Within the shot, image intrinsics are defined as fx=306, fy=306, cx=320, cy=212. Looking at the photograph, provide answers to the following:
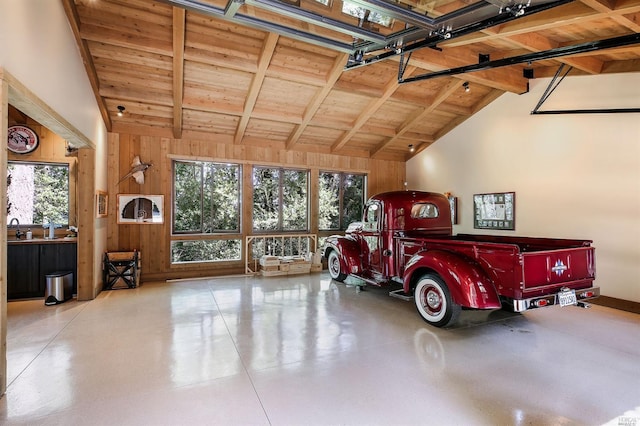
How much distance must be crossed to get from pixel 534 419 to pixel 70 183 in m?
7.26

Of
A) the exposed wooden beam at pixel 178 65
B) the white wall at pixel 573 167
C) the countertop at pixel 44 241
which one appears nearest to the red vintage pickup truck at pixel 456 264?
the white wall at pixel 573 167

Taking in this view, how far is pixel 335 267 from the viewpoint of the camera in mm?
6410

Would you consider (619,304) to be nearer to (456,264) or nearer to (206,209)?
(456,264)

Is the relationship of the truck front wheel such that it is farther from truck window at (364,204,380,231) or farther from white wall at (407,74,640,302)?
white wall at (407,74,640,302)

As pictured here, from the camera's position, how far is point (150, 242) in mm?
6324

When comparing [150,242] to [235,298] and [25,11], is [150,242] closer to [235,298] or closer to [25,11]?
[235,298]

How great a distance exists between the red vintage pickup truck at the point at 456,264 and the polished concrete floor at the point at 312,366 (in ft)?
1.45

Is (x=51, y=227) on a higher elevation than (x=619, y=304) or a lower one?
higher

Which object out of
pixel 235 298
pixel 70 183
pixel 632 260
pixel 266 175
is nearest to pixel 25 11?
pixel 70 183

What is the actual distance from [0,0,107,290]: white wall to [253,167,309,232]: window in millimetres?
3177

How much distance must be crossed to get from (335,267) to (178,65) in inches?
179

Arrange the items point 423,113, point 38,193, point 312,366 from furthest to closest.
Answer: point 423,113, point 38,193, point 312,366

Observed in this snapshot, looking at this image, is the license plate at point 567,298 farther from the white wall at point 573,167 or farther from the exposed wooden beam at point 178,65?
the exposed wooden beam at point 178,65

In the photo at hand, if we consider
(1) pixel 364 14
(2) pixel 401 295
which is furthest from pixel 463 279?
(1) pixel 364 14
